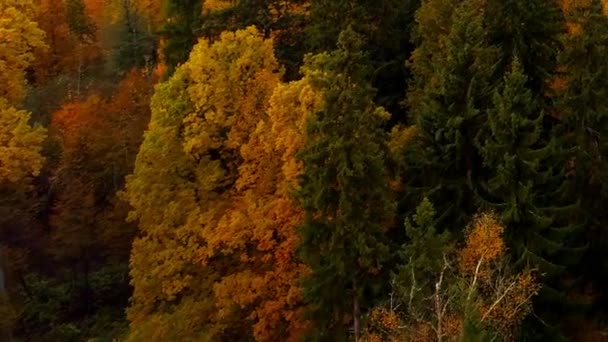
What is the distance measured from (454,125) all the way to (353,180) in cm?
420

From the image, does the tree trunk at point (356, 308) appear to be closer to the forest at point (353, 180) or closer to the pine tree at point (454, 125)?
the forest at point (353, 180)

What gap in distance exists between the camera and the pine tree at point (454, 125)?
2622cm

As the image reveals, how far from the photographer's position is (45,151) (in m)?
42.8

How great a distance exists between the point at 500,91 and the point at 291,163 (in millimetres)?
7476

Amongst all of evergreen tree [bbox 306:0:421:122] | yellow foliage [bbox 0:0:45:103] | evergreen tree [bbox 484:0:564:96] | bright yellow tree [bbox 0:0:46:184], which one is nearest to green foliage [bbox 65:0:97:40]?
bright yellow tree [bbox 0:0:46:184]

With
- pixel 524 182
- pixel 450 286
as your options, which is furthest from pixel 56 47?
pixel 450 286

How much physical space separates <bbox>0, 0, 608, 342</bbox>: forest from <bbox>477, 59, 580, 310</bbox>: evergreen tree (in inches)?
2.7

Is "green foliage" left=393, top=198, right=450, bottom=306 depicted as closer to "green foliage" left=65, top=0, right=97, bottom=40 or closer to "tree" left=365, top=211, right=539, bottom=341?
"tree" left=365, top=211, right=539, bottom=341

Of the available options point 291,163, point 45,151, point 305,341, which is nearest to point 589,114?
point 291,163

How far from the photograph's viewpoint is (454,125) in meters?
25.9

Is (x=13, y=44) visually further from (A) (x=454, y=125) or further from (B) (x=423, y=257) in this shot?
(B) (x=423, y=257)

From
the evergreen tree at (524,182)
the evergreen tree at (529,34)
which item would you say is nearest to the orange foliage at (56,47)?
the evergreen tree at (529,34)

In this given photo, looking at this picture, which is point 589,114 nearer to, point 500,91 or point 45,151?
Result: point 500,91

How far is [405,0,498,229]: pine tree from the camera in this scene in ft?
86.0
